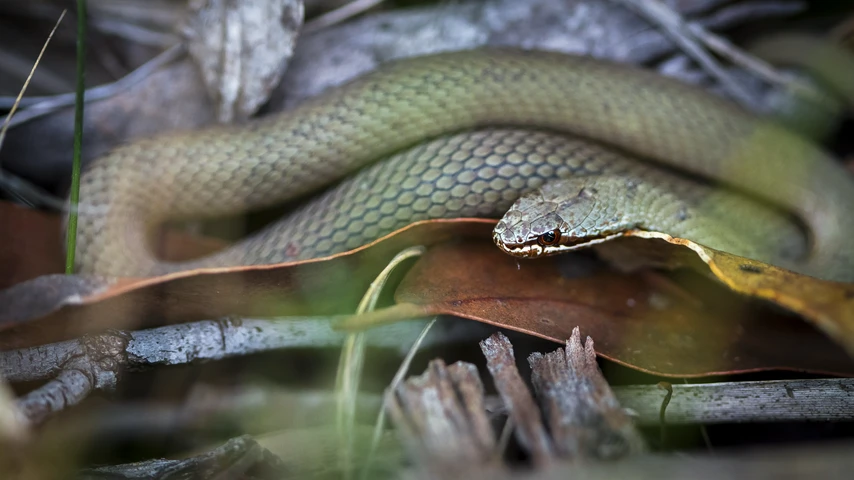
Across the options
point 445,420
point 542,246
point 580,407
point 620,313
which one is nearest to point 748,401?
point 620,313

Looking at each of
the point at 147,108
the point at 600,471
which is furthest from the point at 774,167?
the point at 147,108

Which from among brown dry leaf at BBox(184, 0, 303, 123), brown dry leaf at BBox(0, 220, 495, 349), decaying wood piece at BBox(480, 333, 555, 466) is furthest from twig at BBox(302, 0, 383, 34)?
decaying wood piece at BBox(480, 333, 555, 466)

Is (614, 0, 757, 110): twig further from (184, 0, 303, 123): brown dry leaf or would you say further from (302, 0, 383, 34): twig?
(184, 0, 303, 123): brown dry leaf

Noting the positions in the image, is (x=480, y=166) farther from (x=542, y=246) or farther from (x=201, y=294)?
(x=201, y=294)

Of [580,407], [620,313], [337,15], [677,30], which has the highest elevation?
[337,15]

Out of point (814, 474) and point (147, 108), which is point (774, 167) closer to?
point (814, 474)

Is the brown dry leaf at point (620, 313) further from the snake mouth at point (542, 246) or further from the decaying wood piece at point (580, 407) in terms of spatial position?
the decaying wood piece at point (580, 407)
